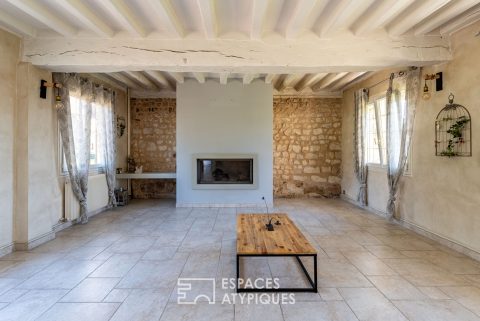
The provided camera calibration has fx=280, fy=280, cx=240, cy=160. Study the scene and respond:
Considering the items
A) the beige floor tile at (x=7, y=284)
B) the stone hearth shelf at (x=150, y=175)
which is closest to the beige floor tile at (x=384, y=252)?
the beige floor tile at (x=7, y=284)

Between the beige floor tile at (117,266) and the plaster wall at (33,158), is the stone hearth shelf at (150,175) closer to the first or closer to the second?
the plaster wall at (33,158)

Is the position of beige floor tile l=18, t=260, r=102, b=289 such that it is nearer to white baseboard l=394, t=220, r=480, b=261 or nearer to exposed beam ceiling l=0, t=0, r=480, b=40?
exposed beam ceiling l=0, t=0, r=480, b=40

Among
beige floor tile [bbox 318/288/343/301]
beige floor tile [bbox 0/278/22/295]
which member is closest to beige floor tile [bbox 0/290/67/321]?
beige floor tile [bbox 0/278/22/295]

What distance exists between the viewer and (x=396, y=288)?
8.23ft

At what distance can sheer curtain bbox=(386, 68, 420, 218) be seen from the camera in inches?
169

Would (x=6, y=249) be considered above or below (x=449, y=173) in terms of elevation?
below

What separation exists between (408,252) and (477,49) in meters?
2.48

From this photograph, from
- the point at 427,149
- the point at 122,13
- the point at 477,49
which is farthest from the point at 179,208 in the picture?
the point at 477,49

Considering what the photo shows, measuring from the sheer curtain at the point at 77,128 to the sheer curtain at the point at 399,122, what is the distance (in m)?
5.21

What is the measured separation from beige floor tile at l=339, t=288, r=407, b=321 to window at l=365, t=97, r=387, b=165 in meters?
3.53

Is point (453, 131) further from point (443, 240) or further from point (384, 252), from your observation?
point (384, 252)

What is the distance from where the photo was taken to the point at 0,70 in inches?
129

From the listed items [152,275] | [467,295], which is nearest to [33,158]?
[152,275]

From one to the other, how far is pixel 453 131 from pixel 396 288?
2.11m
